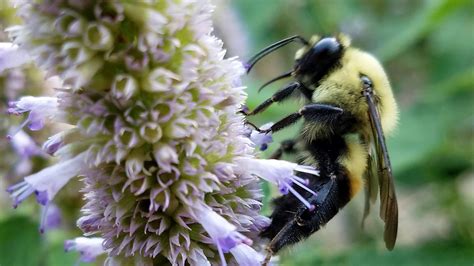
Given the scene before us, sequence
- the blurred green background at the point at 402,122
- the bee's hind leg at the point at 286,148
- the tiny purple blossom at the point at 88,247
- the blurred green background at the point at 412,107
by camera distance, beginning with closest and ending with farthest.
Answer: the tiny purple blossom at the point at 88,247
the bee's hind leg at the point at 286,148
the blurred green background at the point at 402,122
the blurred green background at the point at 412,107

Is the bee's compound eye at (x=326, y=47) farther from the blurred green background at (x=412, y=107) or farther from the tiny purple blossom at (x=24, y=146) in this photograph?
the tiny purple blossom at (x=24, y=146)

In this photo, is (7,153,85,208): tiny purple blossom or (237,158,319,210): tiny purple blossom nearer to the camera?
(7,153,85,208): tiny purple blossom

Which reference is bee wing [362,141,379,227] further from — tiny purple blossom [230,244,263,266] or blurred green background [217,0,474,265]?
tiny purple blossom [230,244,263,266]

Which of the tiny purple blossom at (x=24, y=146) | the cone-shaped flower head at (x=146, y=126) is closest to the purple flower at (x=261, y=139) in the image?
the cone-shaped flower head at (x=146, y=126)

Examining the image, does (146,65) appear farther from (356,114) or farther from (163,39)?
(356,114)

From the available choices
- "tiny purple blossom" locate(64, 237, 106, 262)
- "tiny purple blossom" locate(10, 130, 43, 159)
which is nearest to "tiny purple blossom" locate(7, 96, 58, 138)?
"tiny purple blossom" locate(64, 237, 106, 262)

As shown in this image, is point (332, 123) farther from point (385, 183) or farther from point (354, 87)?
point (385, 183)
